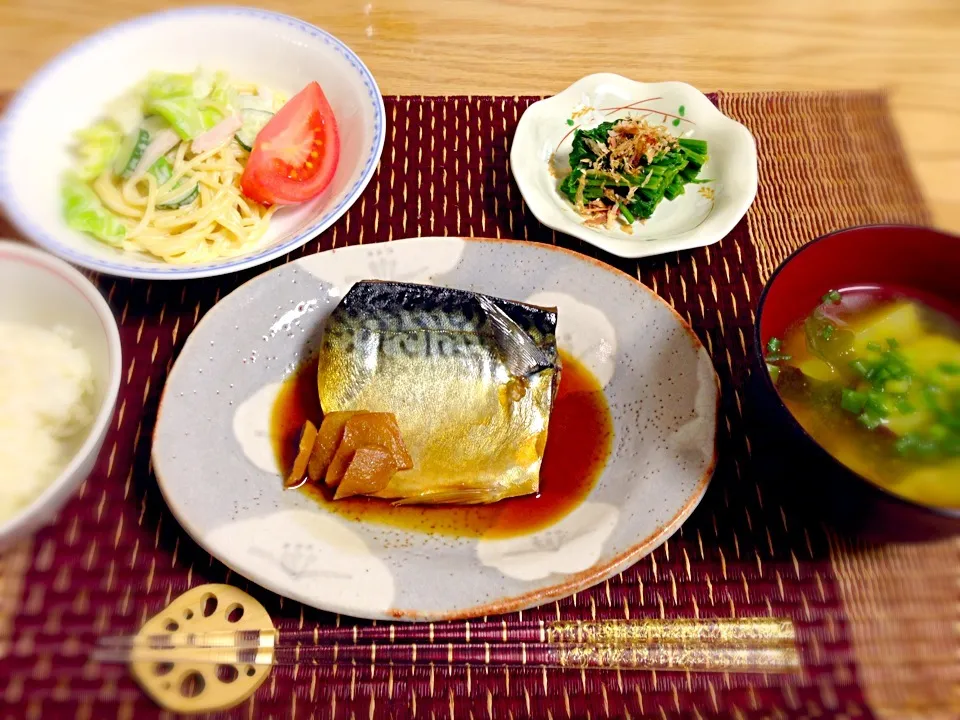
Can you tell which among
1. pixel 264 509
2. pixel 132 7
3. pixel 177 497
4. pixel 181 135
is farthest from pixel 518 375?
pixel 132 7

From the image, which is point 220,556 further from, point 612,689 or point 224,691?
point 612,689

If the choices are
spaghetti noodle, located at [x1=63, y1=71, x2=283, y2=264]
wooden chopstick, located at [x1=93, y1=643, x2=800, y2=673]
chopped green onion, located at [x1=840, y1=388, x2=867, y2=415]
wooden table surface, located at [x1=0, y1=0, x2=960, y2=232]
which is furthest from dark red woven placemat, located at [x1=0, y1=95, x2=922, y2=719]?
wooden table surface, located at [x1=0, y1=0, x2=960, y2=232]

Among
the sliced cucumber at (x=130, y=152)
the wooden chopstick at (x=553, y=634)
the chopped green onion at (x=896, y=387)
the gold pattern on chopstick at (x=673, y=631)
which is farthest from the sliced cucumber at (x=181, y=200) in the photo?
the chopped green onion at (x=896, y=387)

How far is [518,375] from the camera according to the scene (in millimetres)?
1319

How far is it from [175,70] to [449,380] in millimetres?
1235

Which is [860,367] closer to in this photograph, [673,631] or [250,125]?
[673,631]

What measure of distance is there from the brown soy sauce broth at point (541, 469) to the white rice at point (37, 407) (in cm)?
36

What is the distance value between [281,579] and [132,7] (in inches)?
65.7

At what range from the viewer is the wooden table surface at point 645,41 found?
5.81 ft

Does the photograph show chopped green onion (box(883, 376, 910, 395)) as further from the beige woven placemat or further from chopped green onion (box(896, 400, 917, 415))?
the beige woven placemat

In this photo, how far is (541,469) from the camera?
1297 mm

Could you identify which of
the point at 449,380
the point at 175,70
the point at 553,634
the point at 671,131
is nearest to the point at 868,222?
the point at 671,131

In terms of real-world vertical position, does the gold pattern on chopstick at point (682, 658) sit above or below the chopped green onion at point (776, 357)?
below

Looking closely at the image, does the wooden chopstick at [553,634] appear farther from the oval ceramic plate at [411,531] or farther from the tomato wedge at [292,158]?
the tomato wedge at [292,158]
